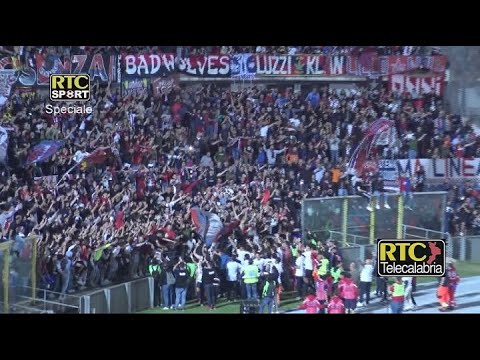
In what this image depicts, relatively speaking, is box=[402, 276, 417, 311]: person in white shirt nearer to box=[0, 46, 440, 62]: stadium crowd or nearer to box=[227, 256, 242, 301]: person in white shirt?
box=[227, 256, 242, 301]: person in white shirt

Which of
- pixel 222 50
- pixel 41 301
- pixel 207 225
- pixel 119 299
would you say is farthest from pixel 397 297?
pixel 41 301

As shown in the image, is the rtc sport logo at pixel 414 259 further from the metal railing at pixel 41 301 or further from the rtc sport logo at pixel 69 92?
the rtc sport logo at pixel 69 92

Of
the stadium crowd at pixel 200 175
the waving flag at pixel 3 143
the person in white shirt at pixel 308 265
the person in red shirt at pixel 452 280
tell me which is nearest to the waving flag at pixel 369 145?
the stadium crowd at pixel 200 175

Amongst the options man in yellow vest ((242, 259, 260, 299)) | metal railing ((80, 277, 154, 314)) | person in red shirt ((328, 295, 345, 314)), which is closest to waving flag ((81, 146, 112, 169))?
metal railing ((80, 277, 154, 314))

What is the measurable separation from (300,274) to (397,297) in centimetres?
76

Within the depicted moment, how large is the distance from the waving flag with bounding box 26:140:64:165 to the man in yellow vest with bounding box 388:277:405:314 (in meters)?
2.80

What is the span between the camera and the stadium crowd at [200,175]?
24.5 ft

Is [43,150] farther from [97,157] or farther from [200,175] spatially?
[200,175]

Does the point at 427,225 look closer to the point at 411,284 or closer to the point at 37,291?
the point at 411,284

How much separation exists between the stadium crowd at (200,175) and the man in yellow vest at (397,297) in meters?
0.47

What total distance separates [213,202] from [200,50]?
118 centimetres

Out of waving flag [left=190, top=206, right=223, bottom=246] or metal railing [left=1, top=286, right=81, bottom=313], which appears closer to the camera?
metal railing [left=1, top=286, right=81, bottom=313]

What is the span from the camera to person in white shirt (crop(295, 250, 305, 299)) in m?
7.44

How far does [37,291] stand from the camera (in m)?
7.38
